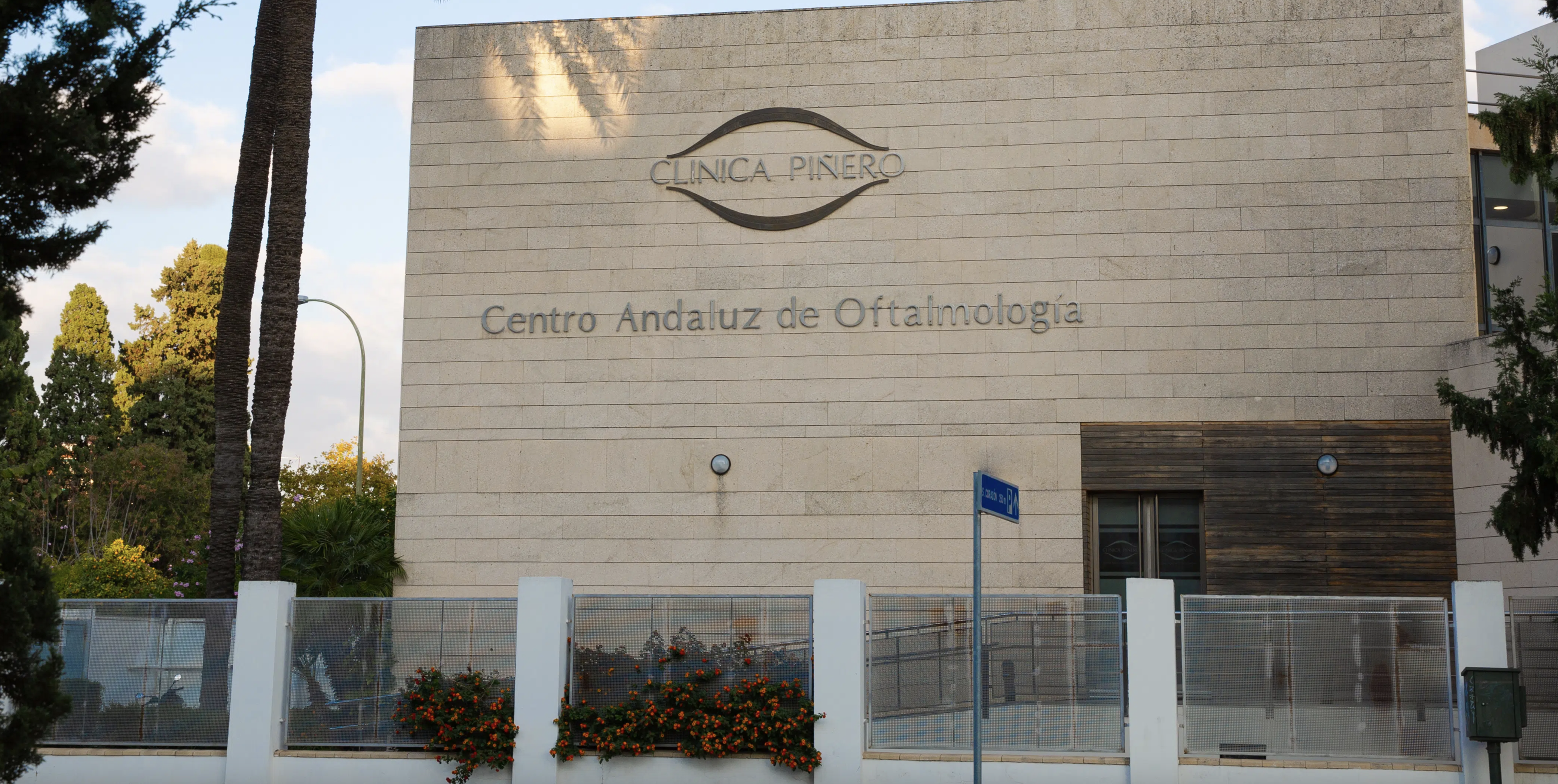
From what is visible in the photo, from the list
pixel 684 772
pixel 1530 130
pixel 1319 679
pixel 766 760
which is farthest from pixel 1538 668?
pixel 684 772

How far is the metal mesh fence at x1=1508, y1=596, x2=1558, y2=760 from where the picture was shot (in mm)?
13094

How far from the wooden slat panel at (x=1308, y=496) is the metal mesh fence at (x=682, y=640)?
587cm

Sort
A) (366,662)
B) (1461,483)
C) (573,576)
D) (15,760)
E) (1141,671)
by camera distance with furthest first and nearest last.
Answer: (573,576)
(1461,483)
(366,662)
(1141,671)
(15,760)

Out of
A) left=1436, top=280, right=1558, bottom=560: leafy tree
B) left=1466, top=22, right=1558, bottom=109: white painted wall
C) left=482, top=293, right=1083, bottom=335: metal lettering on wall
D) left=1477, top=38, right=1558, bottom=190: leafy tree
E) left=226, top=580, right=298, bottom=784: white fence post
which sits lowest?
left=226, top=580, right=298, bottom=784: white fence post

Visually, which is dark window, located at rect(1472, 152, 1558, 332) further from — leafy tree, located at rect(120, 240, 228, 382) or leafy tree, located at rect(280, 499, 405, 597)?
leafy tree, located at rect(120, 240, 228, 382)

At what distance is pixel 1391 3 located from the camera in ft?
60.5

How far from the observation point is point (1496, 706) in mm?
12625

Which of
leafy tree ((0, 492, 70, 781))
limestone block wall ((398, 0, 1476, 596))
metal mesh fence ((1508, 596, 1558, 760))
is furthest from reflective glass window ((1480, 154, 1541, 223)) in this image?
leafy tree ((0, 492, 70, 781))

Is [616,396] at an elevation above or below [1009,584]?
above

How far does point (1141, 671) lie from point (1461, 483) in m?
6.73

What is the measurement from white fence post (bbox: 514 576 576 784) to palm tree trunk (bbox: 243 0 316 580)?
4.32 metres

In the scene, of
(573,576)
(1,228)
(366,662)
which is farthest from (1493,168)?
(1,228)

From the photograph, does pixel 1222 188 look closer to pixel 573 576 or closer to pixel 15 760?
pixel 573 576

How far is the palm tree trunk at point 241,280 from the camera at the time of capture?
55.5 feet
